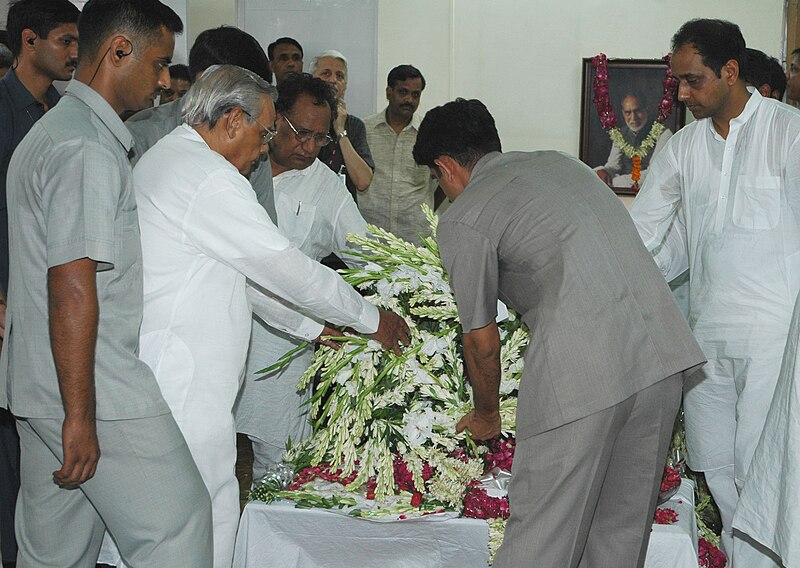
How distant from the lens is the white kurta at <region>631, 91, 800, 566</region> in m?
2.79

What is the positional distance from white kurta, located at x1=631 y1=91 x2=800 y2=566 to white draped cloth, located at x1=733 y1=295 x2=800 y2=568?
37cm

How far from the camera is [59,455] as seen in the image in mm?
1987

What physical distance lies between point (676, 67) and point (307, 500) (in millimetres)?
1750

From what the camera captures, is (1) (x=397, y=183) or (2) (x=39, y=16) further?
(1) (x=397, y=183)

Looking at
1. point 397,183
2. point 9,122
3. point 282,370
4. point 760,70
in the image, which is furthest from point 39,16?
point 760,70

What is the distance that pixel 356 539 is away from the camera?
245 centimetres

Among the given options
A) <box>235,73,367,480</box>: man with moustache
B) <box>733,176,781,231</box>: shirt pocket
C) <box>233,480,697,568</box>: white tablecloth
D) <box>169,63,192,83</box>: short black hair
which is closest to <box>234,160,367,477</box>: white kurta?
<box>235,73,367,480</box>: man with moustache

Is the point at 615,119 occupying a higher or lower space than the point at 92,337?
higher

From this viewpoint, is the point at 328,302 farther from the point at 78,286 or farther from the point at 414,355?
the point at 78,286

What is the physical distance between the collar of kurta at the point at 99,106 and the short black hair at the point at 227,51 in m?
1.01

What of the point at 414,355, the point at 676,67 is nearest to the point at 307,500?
the point at 414,355

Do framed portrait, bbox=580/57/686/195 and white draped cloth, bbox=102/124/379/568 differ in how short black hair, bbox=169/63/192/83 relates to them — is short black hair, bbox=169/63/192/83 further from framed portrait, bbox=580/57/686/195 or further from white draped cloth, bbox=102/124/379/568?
framed portrait, bbox=580/57/686/195

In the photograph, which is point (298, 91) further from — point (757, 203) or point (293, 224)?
point (757, 203)

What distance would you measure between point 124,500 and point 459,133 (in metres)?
1.11
